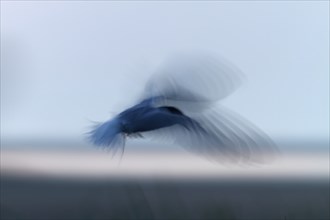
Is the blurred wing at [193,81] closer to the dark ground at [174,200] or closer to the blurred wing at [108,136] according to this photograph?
the blurred wing at [108,136]

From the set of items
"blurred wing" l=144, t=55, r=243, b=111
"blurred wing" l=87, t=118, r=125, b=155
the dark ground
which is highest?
"blurred wing" l=144, t=55, r=243, b=111

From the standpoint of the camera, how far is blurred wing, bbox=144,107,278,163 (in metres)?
1.79

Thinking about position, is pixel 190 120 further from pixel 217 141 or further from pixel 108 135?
pixel 108 135

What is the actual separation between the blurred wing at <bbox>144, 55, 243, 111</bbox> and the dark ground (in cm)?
23

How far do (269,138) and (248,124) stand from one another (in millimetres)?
67

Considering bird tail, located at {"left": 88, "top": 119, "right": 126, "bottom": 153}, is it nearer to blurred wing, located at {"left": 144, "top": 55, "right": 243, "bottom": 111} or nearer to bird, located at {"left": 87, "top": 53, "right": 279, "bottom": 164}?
bird, located at {"left": 87, "top": 53, "right": 279, "bottom": 164}

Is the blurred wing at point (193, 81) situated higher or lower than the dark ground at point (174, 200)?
higher

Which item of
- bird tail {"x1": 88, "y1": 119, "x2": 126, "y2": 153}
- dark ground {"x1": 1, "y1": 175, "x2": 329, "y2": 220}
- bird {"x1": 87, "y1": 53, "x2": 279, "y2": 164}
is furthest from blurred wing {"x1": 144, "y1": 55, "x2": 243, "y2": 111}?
dark ground {"x1": 1, "y1": 175, "x2": 329, "y2": 220}

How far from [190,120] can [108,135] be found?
22 cm

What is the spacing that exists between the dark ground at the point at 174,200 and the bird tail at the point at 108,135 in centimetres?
10

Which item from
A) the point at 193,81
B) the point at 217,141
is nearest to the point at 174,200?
the point at 217,141

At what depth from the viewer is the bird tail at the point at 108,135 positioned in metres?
1.78

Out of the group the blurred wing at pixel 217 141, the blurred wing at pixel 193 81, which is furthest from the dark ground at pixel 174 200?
the blurred wing at pixel 193 81

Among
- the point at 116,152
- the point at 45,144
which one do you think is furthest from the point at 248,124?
the point at 45,144
